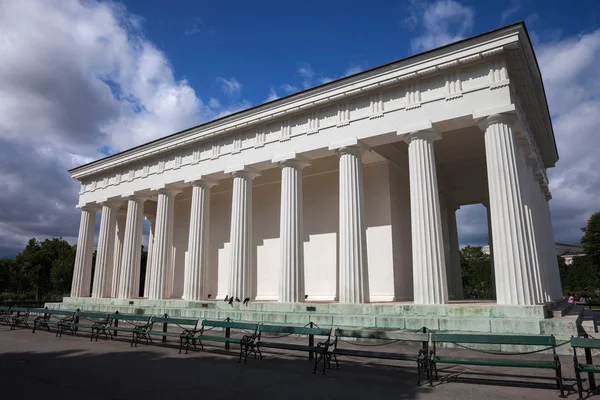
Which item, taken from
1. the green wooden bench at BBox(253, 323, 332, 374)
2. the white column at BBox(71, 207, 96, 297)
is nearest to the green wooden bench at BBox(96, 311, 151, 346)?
the green wooden bench at BBox(253, 323, 332, 374)

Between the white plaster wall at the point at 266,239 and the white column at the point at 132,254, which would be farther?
the white column at the point at 132,254

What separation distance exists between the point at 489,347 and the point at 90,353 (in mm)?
11109

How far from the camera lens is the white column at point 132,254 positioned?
85.7 feet

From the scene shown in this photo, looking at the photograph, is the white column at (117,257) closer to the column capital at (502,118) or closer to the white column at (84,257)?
the white column at (84,257)

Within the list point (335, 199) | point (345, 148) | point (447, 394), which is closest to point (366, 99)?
point (345, 148)

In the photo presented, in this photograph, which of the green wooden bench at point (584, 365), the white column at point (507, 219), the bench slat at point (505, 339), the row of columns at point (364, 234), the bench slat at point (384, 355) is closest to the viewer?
the green wooden bench at point (584, 365)

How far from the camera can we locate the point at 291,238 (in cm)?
1891

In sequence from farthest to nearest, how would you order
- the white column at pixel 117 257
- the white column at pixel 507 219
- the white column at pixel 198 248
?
the white column at pixel 117 257
the white column at pixel 198 248
the white column at pixel 507 219

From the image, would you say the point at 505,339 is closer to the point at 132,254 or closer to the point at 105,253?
the point at 132,254

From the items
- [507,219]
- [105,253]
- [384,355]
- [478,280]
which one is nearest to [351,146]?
[507,219]

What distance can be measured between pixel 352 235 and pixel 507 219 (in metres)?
5.97

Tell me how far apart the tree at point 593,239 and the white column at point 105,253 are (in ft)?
143

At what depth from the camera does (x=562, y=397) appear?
657 centimetres

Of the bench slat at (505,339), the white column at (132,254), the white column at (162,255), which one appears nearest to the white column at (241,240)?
the white column at (162,255)
